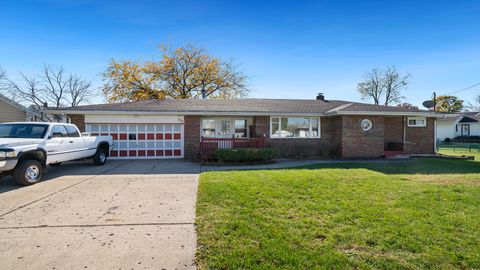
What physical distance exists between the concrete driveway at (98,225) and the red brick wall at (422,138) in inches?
549

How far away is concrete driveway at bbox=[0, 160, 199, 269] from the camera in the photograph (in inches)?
120

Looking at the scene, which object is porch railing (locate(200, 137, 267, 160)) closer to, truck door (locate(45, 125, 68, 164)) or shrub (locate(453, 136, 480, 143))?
truck door (locate(45, 125, 68, 164))

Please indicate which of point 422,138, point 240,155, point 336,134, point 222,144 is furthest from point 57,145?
point 422,138

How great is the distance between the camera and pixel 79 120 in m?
12.8

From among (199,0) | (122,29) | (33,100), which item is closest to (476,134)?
(199,0)

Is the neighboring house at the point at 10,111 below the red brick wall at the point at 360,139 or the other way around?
the other way around

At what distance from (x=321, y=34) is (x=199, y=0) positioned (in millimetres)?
7085

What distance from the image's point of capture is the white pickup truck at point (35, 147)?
6.84m

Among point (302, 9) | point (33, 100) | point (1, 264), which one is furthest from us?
point (33, 100)

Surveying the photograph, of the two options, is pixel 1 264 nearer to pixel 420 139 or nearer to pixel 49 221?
pixel 49 221

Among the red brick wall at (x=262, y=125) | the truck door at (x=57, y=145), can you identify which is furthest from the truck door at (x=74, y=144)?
the red brick wall at (x=262, y=125)

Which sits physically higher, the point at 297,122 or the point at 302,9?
the point at 302,9

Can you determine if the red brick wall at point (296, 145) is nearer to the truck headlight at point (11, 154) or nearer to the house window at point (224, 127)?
the house window at point (224, 127)

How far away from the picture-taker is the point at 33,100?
102 feet
